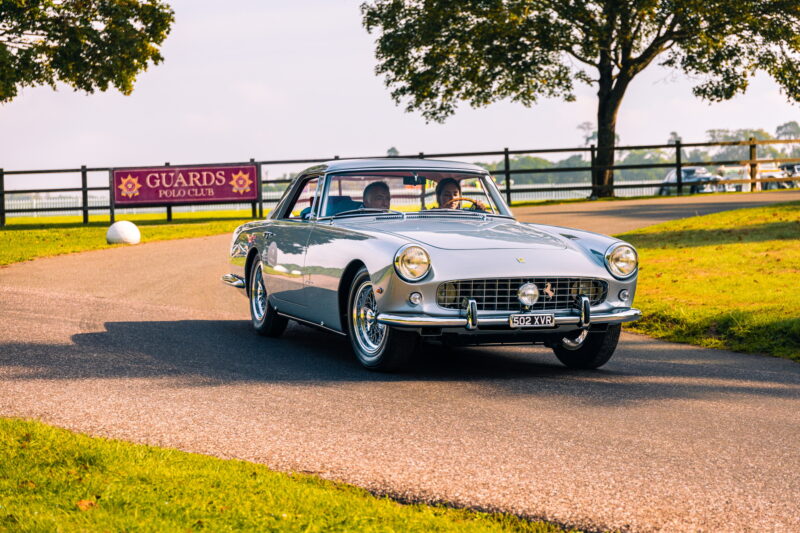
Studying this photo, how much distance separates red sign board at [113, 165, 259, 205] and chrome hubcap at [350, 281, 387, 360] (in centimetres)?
2457

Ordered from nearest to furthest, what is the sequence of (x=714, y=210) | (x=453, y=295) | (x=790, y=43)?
(x=453, y=295), (x=714, y=210), (x=790, y=43)

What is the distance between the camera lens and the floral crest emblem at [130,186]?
103 ft

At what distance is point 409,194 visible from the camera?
8867 mm

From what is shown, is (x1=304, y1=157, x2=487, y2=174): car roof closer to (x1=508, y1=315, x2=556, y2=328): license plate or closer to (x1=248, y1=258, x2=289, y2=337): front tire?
(x1=248, y1=258, x2=289, y2=337): front tire

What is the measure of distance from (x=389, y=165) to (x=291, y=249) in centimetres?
110

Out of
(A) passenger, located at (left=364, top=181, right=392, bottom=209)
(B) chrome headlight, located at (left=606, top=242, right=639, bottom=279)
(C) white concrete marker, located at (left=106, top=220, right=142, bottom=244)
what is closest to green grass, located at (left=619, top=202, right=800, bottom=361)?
(B) chrome headlight, located at (left=606, top=242, right=639, bottom=279)

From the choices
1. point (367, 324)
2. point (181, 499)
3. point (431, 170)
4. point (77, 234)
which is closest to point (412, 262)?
point (367, 324)

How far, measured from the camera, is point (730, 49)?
3697cm

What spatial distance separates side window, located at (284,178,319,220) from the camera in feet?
29.8

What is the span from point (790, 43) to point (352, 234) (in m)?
31.8

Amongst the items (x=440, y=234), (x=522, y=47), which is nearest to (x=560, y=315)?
(x=440, y=234)

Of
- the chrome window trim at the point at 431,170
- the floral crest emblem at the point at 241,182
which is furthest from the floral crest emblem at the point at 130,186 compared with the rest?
the chrome window trim at the point at 431,170

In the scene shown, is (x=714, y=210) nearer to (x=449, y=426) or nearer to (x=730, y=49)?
(x=730, y=49)

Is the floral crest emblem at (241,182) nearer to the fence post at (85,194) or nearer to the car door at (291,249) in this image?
the fence post at (85,194)
